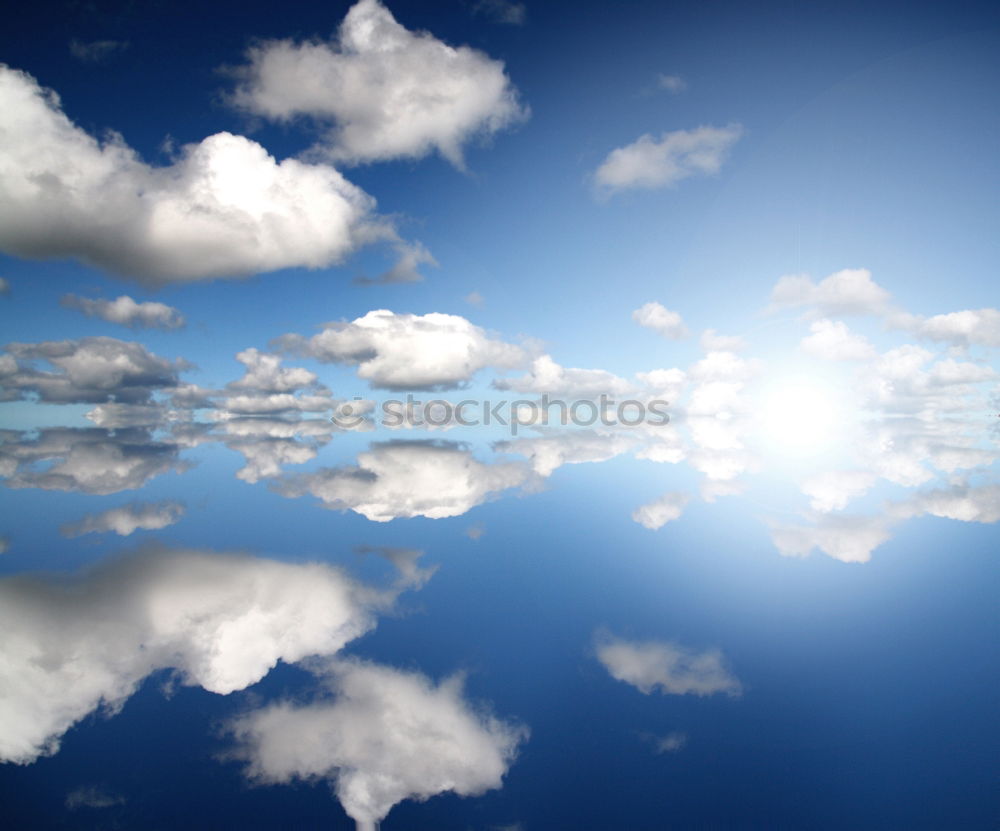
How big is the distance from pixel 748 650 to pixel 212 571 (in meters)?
17.3

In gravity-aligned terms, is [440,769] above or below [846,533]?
below

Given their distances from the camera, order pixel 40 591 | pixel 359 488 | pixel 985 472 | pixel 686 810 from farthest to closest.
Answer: pixel 985 472 → pixel 359 488 → pixel 40 591 → pixel 686 810

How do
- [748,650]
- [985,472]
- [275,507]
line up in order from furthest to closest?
[985,472], [275,507], [748,650]

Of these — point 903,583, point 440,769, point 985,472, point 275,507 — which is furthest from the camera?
point 985,472

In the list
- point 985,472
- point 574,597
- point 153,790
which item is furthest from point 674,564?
point 985,472

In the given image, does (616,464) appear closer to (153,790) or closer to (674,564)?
(674,564)

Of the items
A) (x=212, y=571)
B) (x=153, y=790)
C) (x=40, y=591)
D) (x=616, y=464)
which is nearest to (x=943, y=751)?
(x=153, y=790)

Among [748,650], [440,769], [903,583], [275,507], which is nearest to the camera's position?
[440,769]

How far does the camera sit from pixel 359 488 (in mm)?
31016

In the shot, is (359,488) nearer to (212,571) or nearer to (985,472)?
(212,571)

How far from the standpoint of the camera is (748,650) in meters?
10.7

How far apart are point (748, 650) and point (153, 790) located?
493 inches

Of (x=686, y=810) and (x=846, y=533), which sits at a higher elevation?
(x=846, y=533)

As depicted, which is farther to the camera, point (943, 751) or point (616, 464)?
point (616, 464)
